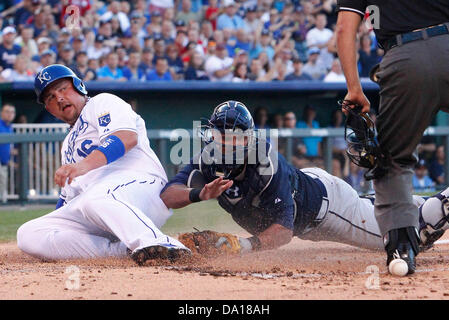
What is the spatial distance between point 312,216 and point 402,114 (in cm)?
137

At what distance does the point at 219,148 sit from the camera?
4.55 m

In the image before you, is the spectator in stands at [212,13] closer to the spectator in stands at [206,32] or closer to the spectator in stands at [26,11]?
the spectator in stands at [206,32]

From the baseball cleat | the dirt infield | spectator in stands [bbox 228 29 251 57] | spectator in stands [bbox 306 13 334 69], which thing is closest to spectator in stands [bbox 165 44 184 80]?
spectator in stands [bbox 228 29 251 57]

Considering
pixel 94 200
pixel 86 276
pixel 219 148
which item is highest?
pixel 219 148

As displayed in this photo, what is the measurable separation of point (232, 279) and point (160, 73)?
7.80 metres

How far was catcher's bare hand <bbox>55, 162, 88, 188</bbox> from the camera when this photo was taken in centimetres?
422

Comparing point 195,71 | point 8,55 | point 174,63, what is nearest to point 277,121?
point 195,71

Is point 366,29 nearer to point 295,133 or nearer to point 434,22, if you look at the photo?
point 295,133

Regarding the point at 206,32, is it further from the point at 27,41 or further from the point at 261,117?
the point at 27,41

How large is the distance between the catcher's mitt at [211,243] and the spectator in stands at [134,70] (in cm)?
668

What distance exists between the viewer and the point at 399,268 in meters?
3.74

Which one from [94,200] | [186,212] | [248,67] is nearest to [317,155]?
[248,67]

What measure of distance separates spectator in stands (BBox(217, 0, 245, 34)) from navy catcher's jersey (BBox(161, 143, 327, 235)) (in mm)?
8186

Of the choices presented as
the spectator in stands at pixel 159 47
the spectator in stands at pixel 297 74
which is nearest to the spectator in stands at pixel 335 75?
the spectator in stands at pixel 297 74
